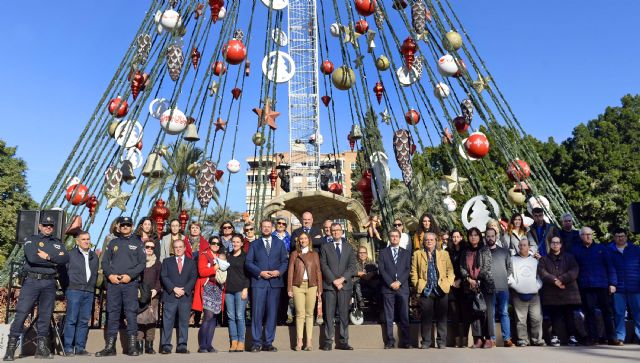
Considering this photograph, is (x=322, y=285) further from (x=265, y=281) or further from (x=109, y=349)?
(x=109, y=349)

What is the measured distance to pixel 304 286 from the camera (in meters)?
7.21

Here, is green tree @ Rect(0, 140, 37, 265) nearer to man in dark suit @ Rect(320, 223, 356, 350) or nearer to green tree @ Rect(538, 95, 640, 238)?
man in dark suit @ Rect(320, 223, 356, 350)

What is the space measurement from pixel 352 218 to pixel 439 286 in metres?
7.62

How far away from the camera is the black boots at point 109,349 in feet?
21.8

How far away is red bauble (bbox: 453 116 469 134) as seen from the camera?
1068 cm

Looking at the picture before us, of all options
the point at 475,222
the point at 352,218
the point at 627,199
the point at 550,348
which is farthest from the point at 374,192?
the point at 627,199

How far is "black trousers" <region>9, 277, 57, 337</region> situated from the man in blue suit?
244 cm

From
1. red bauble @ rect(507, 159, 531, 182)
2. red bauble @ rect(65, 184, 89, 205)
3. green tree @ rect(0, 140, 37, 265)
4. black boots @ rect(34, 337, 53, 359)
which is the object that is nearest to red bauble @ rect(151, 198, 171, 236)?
red bauble @ rect(65, 184, 89, 205)

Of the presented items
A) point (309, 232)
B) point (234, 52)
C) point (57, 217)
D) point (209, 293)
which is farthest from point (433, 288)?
point (234, 52)

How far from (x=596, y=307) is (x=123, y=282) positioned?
6.42m

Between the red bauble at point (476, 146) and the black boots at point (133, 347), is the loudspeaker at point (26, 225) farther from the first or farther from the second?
the red bauble at point (476, 146)

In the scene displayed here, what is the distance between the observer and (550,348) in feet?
22.9

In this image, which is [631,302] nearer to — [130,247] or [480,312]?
[480,312]

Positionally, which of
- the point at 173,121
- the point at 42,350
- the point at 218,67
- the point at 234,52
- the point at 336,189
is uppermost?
the point at 218,67
